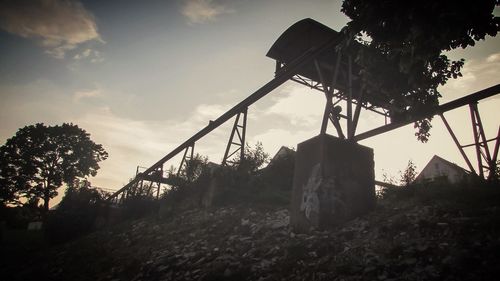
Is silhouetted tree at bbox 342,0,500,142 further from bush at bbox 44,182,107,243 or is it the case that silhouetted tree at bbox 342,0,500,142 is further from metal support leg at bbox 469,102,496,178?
bush at bbox 44,182,107,243

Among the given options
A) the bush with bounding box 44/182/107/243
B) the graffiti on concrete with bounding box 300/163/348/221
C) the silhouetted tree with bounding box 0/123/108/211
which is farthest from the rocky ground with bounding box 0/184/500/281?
the silhouetted tree with bounding box 0/123/108/211

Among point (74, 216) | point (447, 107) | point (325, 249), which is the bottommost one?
point (74, 216)

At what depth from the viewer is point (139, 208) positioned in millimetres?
12203

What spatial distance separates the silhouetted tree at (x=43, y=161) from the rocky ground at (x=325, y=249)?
22.0 meters

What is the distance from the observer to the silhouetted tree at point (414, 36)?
3.04 meters

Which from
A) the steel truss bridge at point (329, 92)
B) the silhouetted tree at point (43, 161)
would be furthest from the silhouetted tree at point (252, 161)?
the silhouetted tree at point (43, 161)

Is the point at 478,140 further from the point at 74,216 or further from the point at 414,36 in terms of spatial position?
the point at 74,216

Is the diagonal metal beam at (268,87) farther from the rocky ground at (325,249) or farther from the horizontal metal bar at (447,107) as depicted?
the rocky ground at (325,249)

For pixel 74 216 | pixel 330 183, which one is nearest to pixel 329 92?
pixel 330 183

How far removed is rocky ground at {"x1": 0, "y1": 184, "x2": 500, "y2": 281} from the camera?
2.92m

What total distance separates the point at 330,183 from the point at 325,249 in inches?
53.2

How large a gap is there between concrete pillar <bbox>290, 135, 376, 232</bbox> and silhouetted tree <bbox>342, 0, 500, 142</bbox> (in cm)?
135

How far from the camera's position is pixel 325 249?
393 centimetres

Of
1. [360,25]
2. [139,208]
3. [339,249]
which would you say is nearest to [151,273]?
[339,249]
